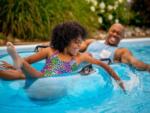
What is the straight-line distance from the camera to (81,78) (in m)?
4.81

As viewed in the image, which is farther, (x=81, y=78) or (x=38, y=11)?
(x=38, y=11)

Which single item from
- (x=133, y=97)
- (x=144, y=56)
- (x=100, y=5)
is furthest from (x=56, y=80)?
(x=100, y=5)

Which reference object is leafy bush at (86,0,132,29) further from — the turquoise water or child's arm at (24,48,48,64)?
child's arm at (24,48,48,64)

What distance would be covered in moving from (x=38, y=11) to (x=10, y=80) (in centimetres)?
477

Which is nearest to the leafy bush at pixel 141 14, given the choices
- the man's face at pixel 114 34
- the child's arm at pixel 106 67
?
the man's face at pixel 114 34

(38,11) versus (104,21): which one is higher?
(38,11)

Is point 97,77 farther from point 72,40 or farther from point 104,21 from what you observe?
point 104,21

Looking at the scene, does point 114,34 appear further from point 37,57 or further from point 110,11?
point 110,11

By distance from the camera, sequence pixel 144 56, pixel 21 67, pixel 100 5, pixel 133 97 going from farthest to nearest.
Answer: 1. pixel 100 5
2. pixel 144 56
3. pixel 133 97
4. pixel 21 67

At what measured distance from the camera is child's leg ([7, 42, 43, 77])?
426 cm

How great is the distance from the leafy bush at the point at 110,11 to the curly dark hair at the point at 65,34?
18.8 feet

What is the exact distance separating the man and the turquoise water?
349mm

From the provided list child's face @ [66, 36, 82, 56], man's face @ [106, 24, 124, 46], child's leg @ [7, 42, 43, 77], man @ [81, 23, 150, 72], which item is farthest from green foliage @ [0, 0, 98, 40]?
child's leg @ [7, 42, 43, 77]

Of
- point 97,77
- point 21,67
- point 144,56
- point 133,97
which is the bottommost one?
point 144,56
